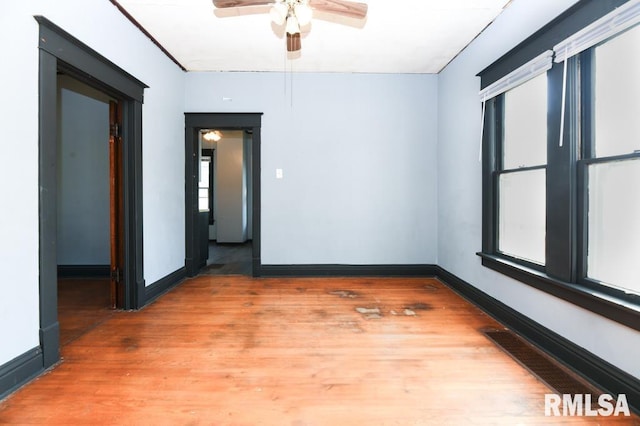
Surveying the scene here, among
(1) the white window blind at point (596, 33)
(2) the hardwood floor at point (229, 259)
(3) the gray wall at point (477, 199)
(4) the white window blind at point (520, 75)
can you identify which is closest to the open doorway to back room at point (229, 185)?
(2) the hardwood floor at point (229, 259)

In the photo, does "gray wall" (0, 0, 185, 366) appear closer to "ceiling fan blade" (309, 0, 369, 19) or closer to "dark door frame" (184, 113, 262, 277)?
"dark door frame" (184, 113, 262, 277)

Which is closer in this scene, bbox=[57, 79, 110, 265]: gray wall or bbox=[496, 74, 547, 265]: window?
bbox=[496, 74, 547, 265]: window

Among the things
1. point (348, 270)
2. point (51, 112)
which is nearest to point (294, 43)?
point (51, 112)

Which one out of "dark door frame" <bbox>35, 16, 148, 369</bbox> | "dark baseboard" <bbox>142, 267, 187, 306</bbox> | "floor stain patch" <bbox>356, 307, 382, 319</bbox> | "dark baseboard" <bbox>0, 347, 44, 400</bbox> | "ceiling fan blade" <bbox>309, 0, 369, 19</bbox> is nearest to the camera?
"dark baseboard" <bbox>0, 347, 44, 400</bbox>

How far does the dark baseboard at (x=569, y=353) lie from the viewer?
1.64 m

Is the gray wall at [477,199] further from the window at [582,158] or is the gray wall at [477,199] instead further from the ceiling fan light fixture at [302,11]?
the ceiling fan light fixture at [302,11]

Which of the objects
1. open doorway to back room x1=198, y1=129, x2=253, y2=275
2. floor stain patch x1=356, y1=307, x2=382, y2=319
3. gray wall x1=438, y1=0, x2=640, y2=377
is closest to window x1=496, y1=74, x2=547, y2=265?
gray wall x1=438, y1=0, x2=640, y2=377

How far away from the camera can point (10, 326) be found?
5.75ft

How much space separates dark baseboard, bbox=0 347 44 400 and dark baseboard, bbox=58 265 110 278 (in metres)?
2.61

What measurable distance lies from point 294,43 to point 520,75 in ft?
7.08

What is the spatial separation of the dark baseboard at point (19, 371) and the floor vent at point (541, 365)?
3.09 metres

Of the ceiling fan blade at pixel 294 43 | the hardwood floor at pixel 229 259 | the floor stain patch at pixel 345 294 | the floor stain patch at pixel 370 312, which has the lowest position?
the floor stain patch at pixel 370 312

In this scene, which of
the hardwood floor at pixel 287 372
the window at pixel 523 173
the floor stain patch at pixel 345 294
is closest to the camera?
the hardwood floor at pixel 287 372

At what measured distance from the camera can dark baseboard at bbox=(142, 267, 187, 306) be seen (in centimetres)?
324
